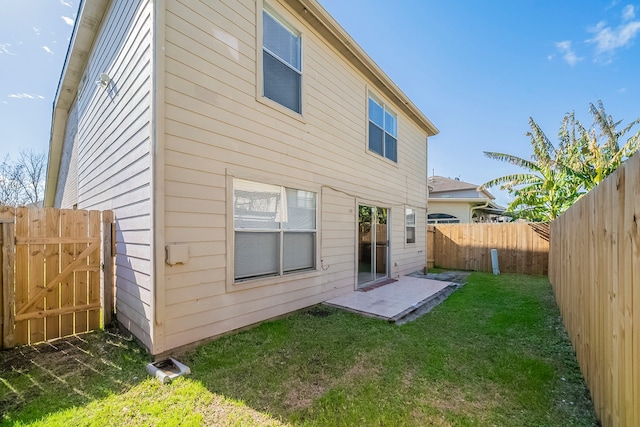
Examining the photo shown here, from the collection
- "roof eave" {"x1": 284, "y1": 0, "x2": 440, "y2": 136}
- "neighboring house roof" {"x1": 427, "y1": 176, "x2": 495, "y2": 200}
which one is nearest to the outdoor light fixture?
"roof eave" {"x1": 284, "y1": 0, "x2": 440, "y2": 136}

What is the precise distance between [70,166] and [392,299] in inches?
399

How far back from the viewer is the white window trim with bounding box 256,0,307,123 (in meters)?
4.44

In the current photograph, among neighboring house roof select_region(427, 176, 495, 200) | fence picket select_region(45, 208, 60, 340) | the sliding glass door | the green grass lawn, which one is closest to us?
the green grass lawn

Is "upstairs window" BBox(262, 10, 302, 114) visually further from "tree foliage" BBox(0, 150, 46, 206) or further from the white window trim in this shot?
"tree foliage" BBox(0, 150, 46, 206)

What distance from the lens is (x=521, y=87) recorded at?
13070 millimetres

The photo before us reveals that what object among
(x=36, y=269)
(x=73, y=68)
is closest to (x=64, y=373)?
(x=36, y=269)

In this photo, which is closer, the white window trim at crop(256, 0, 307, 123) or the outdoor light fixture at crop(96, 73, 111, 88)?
the white window trim at crop(256, 0, 307, 123)

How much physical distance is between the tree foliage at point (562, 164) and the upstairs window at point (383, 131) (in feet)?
18.8

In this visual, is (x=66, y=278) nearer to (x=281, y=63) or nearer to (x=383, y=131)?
(x=281, y=63)

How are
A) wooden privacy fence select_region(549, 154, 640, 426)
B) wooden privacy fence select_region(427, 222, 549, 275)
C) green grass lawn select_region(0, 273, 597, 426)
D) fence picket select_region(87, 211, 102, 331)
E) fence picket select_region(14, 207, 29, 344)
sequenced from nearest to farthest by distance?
wooden privacy fence select_region(549, 154, 640, 426)
green grass lawn select_region(0, 273, 597, 426)
fence picket select_region(14, 207, 29, 344)
fence picket select_region(87, 211, 102, 331)
wooden privacy fence select_region(427, 222, 549, 275)

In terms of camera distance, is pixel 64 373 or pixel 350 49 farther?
pixel 350 49

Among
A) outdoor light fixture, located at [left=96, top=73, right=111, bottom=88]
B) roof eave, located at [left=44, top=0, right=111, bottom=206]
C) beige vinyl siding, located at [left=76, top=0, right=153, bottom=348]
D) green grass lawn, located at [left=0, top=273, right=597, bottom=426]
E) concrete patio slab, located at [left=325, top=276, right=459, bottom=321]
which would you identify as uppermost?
roof eave, located at [left=44, top=0, right=111, bottom=206]

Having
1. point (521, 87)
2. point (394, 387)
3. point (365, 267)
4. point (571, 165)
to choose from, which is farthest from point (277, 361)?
point (521, 87)

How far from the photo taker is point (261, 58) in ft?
A: 14.7
